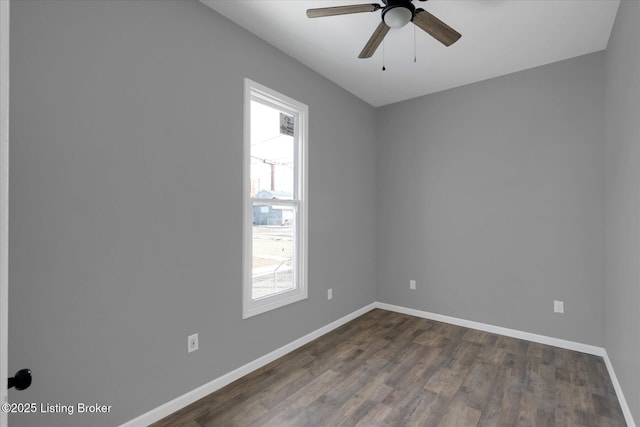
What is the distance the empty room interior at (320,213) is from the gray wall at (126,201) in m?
Answer: 0.01

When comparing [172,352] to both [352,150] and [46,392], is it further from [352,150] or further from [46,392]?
[352,150]

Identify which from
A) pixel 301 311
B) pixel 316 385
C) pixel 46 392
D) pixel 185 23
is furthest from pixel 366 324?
pixel 185 23

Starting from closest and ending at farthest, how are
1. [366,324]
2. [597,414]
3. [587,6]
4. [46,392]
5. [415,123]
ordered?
1. [46,392]
2. [597,414]
3. [587,6]
4. [366,324]
5. [415,123]

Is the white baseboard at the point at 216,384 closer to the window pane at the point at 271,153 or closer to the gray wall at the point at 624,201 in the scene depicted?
the window pane at the point at 271,153

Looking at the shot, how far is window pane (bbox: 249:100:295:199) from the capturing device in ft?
9.05

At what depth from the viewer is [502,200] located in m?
3.43

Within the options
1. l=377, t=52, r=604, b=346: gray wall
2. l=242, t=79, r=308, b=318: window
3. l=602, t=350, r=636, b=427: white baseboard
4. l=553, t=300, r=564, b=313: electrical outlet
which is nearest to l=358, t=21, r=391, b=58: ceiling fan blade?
l=242, t=79, r=308, b=318: window

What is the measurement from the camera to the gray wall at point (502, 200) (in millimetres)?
2979

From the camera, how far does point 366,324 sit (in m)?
3.73

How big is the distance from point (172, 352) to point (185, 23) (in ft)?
7.36

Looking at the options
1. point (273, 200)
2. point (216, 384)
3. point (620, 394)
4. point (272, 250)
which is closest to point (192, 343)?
point (216, 384)

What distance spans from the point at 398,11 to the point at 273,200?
1753 mm

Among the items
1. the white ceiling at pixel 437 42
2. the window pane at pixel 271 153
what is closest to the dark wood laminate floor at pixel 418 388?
the window pane at pixel 271 153

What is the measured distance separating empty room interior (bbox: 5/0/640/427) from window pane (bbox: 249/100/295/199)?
0.02m
